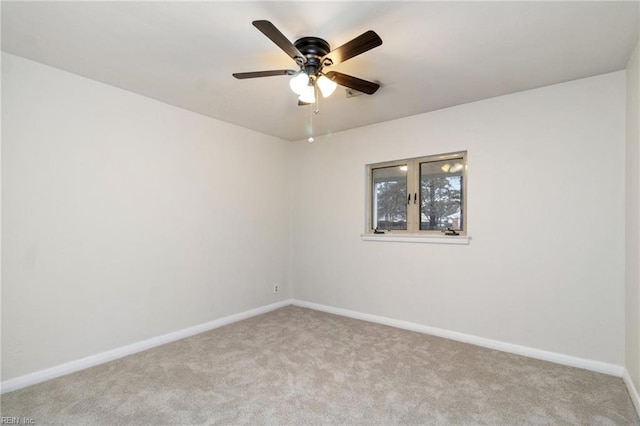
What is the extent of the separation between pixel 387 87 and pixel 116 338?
3.33m

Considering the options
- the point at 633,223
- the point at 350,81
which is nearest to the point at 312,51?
the point at 350,81

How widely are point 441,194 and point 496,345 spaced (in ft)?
5.21

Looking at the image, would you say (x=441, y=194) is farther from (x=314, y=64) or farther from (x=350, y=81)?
(x=314, y=64)

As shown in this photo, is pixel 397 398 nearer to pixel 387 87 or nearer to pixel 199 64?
pixel 387 87

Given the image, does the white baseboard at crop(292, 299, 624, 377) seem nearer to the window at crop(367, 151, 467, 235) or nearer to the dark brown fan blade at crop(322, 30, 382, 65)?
the window at crop(367, 151, 467, 235)

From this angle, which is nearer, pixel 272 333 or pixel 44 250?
pixel 44 250

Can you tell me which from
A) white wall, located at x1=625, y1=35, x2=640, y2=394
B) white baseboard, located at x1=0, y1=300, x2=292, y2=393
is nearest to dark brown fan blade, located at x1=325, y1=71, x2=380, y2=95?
white wall, located at x1=625, y1=35, x2=640, y2=394

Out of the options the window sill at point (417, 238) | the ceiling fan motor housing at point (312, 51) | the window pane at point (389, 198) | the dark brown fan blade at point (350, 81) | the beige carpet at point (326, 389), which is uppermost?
the ceiling fan motor housing at point (312, 51)

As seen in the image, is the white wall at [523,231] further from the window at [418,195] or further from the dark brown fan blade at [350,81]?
the dark brown fan blade at [350,81]

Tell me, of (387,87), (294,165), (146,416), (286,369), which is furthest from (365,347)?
(294,165)

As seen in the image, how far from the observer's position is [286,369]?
2617mm

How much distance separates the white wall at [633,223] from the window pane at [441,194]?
4.23 ft

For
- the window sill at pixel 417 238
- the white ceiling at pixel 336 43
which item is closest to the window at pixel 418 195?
the window sill at pixel 417 238

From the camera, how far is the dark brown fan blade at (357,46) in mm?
1679
